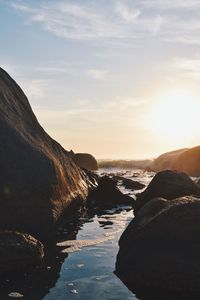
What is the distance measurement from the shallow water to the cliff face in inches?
37.3

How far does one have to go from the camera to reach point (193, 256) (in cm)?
864

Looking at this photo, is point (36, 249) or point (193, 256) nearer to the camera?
point (193, 256)

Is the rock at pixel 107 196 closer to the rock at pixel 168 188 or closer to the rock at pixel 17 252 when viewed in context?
the rock at pixel 168 188

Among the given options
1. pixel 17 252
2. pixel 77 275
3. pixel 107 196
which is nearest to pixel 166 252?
pixel 77 275

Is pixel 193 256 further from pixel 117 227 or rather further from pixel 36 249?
pixel 117 227

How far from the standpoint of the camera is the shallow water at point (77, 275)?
320 inches

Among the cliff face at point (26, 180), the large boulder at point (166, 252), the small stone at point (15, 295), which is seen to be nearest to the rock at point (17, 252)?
the small stone at point (15, 295)

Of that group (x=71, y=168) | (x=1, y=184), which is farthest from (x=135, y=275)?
(x=71, y=168)

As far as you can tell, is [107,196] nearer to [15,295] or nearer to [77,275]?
[77,275]

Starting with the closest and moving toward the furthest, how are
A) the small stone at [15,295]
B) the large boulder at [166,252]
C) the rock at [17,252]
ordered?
the small stone at [15,295], the large boulder at [166,252], the rock at [17,252]

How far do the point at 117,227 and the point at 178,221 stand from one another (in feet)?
20.1

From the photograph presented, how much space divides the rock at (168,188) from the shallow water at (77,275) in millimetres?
5091

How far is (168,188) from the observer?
18703 millimetres

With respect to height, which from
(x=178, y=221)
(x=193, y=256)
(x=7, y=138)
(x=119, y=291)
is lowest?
(x=119, y=291)
